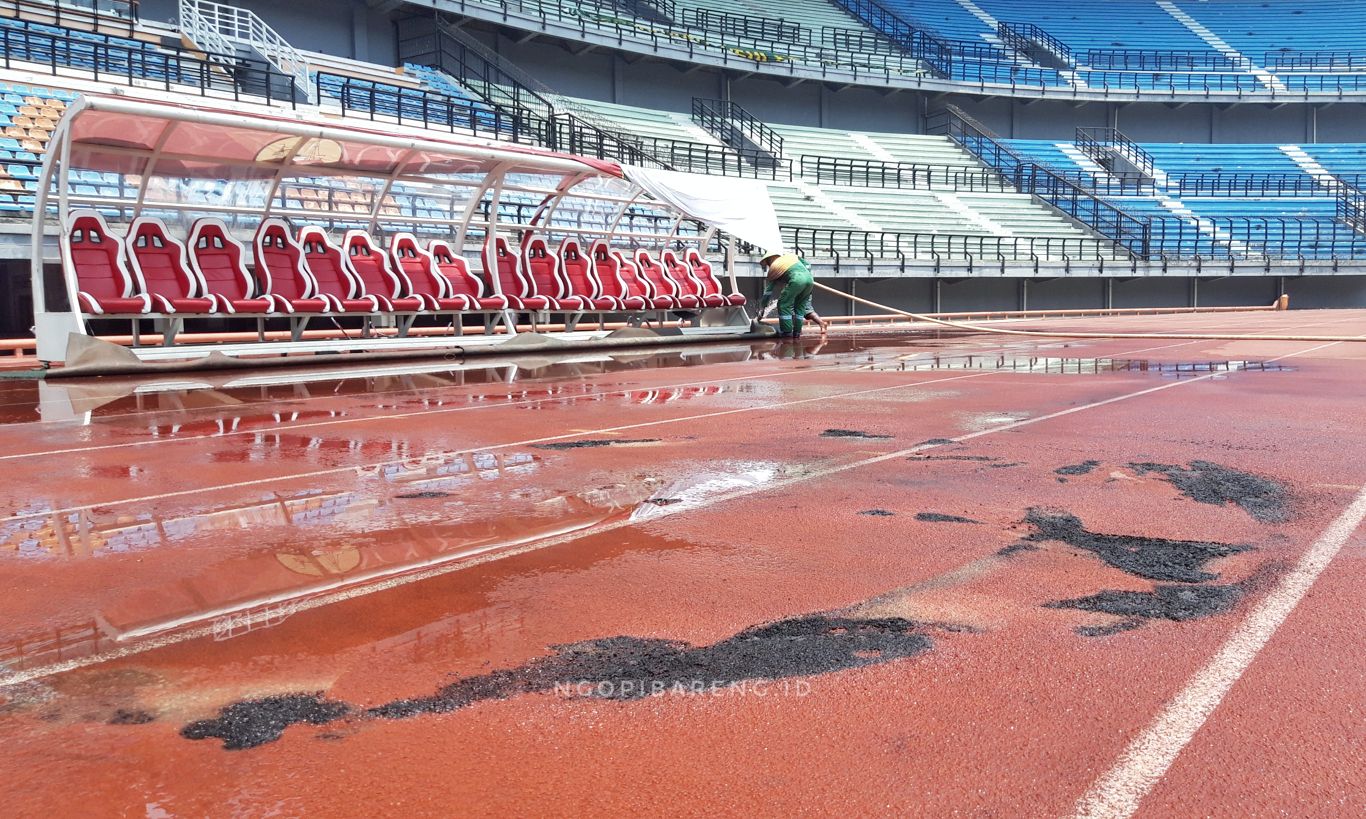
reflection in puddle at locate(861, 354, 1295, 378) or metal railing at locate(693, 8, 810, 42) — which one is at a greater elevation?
metal railing at locate(693, 8, 810, 42)

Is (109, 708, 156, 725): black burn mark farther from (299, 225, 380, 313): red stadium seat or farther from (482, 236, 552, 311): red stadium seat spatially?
(482, 236, 552, 311): red stadium seat

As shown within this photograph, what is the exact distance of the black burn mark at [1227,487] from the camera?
4.98 metres

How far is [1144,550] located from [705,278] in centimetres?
1752

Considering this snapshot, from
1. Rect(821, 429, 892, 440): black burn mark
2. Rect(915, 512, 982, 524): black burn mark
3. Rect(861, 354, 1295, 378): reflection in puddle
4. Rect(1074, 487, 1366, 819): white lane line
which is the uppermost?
Rect(861, 354, 1295, 378): reflection in puddle

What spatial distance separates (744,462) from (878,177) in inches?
1520

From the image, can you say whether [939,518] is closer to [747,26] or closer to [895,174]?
[895,174]

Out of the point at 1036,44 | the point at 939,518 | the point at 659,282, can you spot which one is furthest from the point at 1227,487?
the point at 1036,44

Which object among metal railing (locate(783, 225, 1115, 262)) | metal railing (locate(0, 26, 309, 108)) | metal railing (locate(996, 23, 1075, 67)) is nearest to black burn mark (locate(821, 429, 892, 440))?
metal railing (locate(0, 26, 309, 108))

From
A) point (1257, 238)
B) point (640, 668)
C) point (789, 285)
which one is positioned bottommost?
point (640, 668)

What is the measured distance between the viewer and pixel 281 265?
15188 millimetres

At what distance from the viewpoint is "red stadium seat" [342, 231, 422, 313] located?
52.5ft

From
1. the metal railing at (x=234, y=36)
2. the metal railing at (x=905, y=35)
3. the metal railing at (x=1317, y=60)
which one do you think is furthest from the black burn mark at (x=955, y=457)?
the metal railing at (x=1317, y=60)

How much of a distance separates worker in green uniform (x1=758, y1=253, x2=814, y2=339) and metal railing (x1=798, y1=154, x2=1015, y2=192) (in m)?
20.6

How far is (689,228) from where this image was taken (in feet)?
72.5
